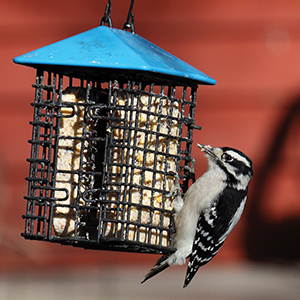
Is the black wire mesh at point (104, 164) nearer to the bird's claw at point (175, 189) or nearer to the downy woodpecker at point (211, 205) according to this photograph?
the bird's claw at point (175, 189)

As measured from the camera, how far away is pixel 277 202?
5477mm

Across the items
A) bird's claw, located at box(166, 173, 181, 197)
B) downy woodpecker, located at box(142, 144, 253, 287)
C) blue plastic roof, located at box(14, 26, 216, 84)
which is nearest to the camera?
blue plastic roof, located at box(14, 26, 216, 84)

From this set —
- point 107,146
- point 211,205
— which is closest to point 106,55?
point 107,146

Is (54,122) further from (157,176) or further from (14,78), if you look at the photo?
(14,78)

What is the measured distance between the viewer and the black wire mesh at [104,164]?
336cm

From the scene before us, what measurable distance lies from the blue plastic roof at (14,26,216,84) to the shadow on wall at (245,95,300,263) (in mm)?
2213

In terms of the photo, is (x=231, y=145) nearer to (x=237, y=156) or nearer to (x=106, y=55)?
(x=237, y=156)

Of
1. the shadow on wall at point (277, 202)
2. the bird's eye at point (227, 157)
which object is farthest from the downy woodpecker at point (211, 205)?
the shadow on wall at point (277, 202)

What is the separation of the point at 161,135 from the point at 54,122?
0.60m

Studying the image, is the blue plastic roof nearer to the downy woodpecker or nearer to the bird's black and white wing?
the downy woodpecker

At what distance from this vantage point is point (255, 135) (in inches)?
217

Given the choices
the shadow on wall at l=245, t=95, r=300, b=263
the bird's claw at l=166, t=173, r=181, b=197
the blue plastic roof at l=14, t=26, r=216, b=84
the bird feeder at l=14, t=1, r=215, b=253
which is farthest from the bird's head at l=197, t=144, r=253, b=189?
the shadow on wall at l=245, t=95, r=300, b=263

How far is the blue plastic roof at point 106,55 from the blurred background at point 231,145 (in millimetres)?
2160

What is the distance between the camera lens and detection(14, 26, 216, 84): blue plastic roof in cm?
307
